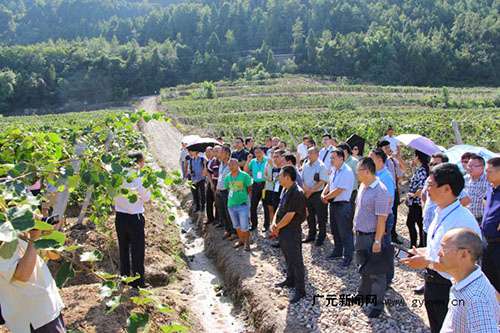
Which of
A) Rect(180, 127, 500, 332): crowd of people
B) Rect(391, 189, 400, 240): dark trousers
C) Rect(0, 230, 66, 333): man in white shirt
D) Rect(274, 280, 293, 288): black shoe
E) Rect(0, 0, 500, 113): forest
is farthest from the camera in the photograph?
Rect(0, 0, 500, 113): forest

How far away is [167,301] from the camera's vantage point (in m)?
5.78

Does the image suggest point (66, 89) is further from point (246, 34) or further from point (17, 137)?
point (17, 137)

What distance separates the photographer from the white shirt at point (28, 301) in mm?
2805

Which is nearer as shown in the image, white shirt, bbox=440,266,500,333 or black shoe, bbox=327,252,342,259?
white shirt, bbox=440,266,500,333

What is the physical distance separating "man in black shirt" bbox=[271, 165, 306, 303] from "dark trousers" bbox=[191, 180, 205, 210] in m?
4.53

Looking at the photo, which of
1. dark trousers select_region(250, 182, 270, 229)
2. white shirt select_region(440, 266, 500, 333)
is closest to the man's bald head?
white shirt select_region(440, 266, 500, 333)

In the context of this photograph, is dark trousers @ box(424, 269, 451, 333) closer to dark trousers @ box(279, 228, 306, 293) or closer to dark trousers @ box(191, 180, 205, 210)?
dark trousers @ box(279, 228, 306, 293)

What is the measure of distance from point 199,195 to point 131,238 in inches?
187

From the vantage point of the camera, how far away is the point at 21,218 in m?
1.39

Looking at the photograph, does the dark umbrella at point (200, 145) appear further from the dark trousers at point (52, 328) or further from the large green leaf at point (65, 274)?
the large green leaf at point (65, 274)

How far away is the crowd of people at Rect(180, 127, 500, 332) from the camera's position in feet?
7.97

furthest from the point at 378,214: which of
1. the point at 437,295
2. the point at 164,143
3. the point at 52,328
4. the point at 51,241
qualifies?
the point at 164,143

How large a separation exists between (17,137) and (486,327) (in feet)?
9.60

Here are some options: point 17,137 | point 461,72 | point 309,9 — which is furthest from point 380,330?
point 309,9
